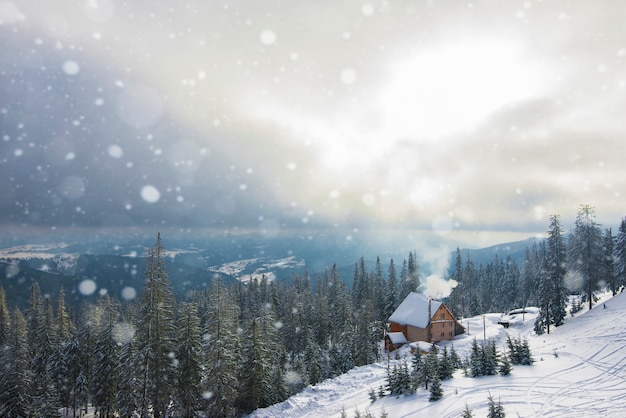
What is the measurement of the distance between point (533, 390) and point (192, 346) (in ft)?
82.6

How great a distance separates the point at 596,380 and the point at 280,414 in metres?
19.9

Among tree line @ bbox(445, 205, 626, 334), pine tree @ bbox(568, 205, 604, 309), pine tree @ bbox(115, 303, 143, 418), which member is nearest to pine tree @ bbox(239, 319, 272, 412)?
pine tree @ bbox(115, 303, 143, 418)

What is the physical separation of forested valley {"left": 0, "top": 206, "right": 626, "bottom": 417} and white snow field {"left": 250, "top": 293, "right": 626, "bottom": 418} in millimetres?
6839

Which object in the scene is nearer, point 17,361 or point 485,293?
point 17,361

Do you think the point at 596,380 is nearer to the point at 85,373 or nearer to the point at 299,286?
the point at 85,373

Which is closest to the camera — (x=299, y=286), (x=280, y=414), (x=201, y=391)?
(x=280, y=414)

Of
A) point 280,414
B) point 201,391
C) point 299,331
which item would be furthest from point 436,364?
point 299,331

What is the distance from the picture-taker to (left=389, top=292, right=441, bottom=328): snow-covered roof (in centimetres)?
5062

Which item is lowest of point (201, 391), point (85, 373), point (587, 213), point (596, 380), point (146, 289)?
point (85, 373)

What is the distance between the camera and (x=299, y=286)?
9431 centimetres

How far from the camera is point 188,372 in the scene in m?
28.8

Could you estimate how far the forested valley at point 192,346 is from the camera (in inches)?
1047

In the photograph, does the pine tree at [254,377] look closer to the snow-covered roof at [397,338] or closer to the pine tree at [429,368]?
the pine tree at [429,368]

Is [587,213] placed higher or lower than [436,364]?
higher
